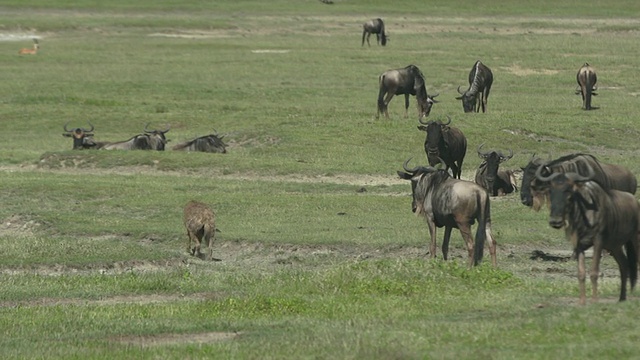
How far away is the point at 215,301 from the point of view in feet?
51.2

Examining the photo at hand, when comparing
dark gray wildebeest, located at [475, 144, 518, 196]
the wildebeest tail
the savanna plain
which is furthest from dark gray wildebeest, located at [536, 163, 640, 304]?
dark gray wildebeest, located at [475, 144, 518, 196]

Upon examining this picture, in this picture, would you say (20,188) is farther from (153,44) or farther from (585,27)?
(585,27)

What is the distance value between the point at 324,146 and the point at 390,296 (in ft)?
54.4

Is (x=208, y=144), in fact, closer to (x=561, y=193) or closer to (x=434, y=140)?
(x=434, y=140)

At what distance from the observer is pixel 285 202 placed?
981 inches

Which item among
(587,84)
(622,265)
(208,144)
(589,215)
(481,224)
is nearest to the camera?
(589,215)

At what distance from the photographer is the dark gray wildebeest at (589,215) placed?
13906 millimetres

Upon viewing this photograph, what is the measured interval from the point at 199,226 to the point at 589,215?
8.19 meters

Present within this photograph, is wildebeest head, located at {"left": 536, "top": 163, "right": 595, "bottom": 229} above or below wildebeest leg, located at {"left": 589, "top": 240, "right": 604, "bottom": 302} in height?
above

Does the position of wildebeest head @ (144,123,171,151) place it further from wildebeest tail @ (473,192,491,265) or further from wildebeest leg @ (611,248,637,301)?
wildebeest leg @ (611,248,637,301)

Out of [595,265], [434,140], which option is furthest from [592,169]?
[434,140]

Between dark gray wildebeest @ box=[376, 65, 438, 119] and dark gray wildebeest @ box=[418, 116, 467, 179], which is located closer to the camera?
dark gray wildebeest @ box=[418, 116, 467, 179]

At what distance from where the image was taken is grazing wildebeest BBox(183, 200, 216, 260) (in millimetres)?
20641

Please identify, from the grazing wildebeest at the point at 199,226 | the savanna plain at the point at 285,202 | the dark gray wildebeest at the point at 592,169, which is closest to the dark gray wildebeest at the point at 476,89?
the savanna plain at the point at 285,202
